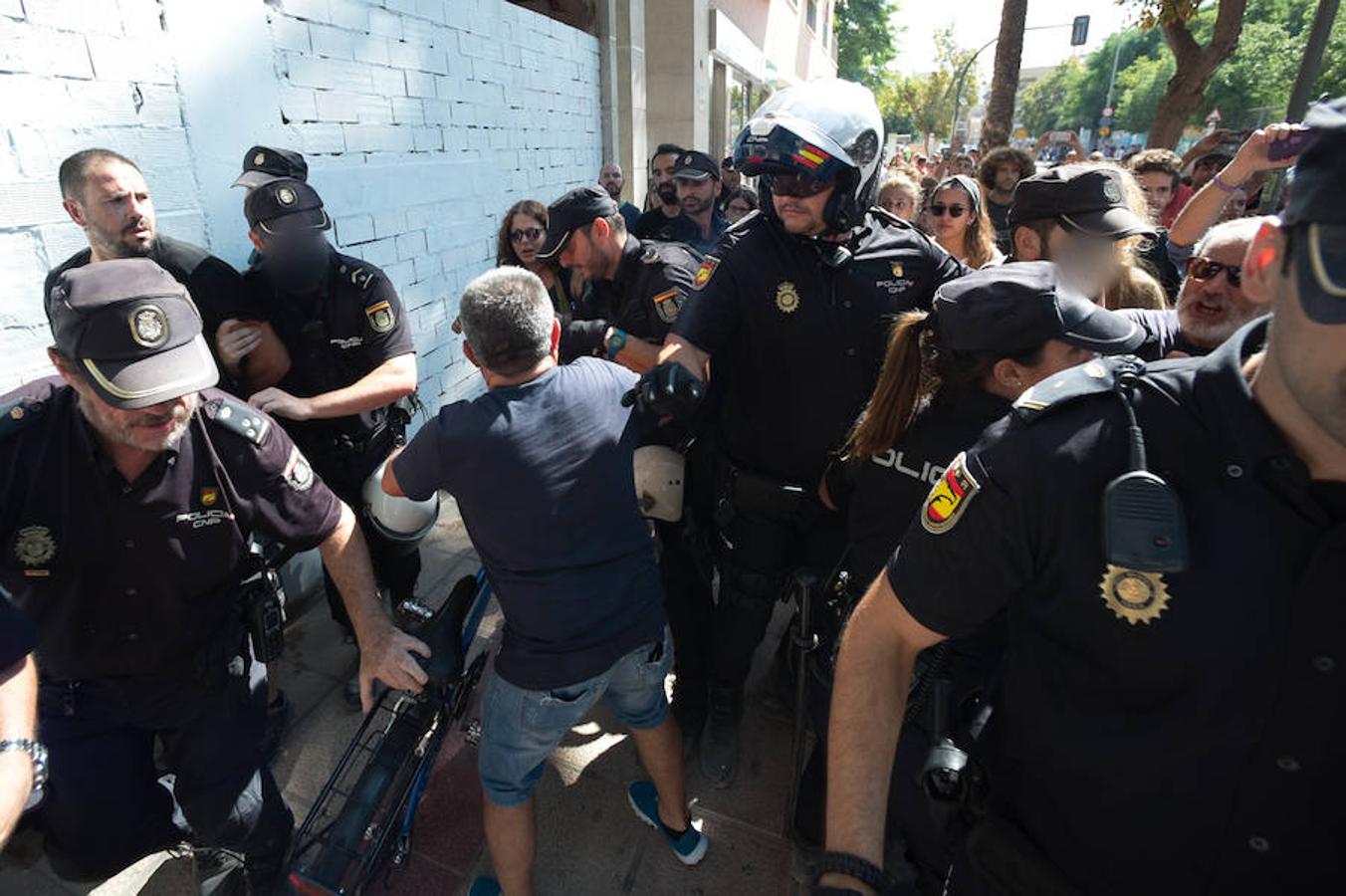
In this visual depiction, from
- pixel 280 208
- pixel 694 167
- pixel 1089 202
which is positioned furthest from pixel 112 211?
pixel 694 167

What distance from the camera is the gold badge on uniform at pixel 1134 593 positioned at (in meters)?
0.91

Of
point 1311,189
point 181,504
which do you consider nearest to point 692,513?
point 181,504

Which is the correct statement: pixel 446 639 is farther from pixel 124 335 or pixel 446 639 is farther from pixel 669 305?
pixel 669 305

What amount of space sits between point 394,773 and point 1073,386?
6.55 ft

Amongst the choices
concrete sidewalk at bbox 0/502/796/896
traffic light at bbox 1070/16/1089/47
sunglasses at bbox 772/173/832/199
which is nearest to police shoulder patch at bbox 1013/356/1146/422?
sunglasses at bbox 772/173/832/199

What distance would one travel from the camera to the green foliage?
34656 millimetres

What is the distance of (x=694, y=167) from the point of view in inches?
199

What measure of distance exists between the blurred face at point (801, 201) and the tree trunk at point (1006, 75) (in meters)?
9.67

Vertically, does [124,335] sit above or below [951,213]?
below

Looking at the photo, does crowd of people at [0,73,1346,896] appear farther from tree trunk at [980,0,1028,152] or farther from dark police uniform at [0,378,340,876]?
tree trunk at [980,0,1028,152]

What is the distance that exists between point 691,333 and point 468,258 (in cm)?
355

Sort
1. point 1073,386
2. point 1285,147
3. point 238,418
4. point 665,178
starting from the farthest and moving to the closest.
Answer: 1. point 665,178
2. point 1285,147
3. point 238,418
4. point 1073,386

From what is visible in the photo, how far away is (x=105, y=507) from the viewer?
1.77 m

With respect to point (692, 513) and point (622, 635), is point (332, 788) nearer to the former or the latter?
point (622, 635)
